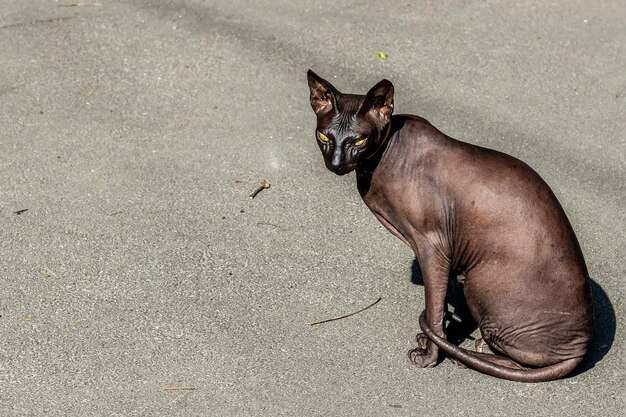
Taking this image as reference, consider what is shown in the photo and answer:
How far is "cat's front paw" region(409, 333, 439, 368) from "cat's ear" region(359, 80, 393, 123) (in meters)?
1.35

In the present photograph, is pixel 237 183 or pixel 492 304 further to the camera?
pixel 237 183

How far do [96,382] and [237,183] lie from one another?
6.86 feet

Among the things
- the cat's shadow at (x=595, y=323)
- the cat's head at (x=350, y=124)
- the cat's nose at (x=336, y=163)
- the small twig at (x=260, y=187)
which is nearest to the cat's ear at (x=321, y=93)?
the cat's head at (x=350, y=124)

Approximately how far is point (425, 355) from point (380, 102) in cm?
150

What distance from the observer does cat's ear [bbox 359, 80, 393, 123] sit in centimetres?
499

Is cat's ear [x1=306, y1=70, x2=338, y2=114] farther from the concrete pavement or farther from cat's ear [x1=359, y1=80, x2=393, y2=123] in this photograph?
the concrete pavement

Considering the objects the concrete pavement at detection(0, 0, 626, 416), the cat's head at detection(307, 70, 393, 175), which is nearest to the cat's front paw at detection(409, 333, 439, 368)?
the concrete pavement at detection(0, 0, 626, 416)

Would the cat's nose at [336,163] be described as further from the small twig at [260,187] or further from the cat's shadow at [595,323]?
the small twig at [260,187]

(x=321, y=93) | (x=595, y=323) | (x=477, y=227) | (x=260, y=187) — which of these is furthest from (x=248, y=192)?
(x=595, y=323)

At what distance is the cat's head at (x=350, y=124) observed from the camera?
505cm

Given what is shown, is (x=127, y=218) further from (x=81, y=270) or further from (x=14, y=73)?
(x=14, y=73)

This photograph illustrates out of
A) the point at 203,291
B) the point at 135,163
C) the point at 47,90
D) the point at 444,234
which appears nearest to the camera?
the point at 444,234

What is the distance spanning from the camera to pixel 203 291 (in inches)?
235

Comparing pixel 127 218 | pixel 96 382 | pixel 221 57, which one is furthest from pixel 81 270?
pixel 221 57
